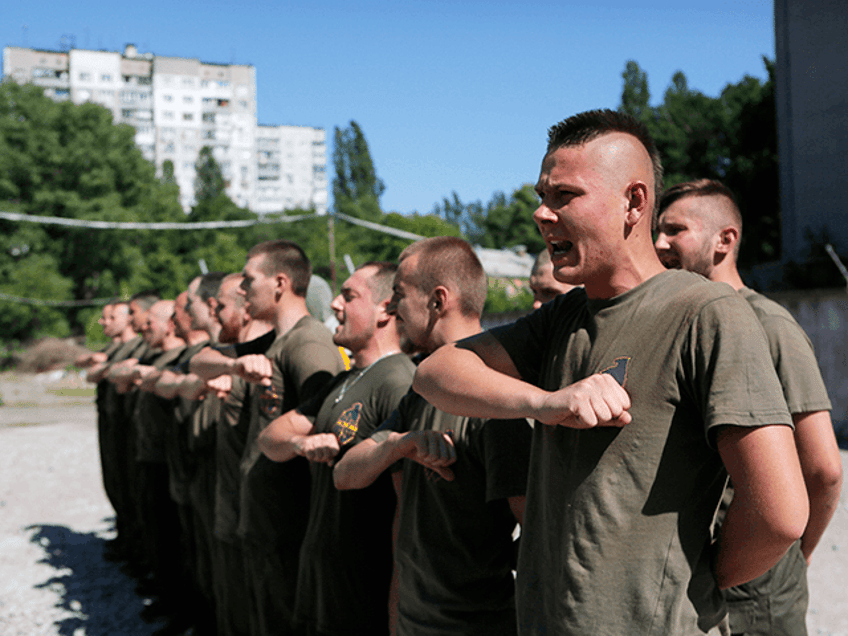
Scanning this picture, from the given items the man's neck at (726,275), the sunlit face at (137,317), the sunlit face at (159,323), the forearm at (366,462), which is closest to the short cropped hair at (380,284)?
the forearm at (366,462)

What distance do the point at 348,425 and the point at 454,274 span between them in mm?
725

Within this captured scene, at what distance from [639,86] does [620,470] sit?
55349 millimetres

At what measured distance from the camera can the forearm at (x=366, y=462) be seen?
2.46 m

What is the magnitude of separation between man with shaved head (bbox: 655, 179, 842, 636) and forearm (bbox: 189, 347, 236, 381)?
247 centimetres

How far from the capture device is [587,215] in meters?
1.70

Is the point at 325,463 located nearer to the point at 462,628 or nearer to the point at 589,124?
the point at 462,628

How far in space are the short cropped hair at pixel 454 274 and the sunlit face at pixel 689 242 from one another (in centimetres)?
63

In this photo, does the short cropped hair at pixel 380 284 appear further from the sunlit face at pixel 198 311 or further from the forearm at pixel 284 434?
the sunlit face at pixel 198 311

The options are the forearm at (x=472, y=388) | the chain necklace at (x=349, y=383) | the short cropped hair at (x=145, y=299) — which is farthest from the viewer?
the short cropped hair at (x=145, y=299)

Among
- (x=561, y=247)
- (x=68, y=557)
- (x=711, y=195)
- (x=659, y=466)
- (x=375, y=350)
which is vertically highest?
(x=711, y=195)

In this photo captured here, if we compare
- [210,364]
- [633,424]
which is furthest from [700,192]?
[210,364]

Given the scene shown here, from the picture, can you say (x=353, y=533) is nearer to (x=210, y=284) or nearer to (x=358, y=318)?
(x=358, y=318)

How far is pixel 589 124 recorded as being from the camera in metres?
1.76

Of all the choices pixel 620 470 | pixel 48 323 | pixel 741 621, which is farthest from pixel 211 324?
pixel 48 323
